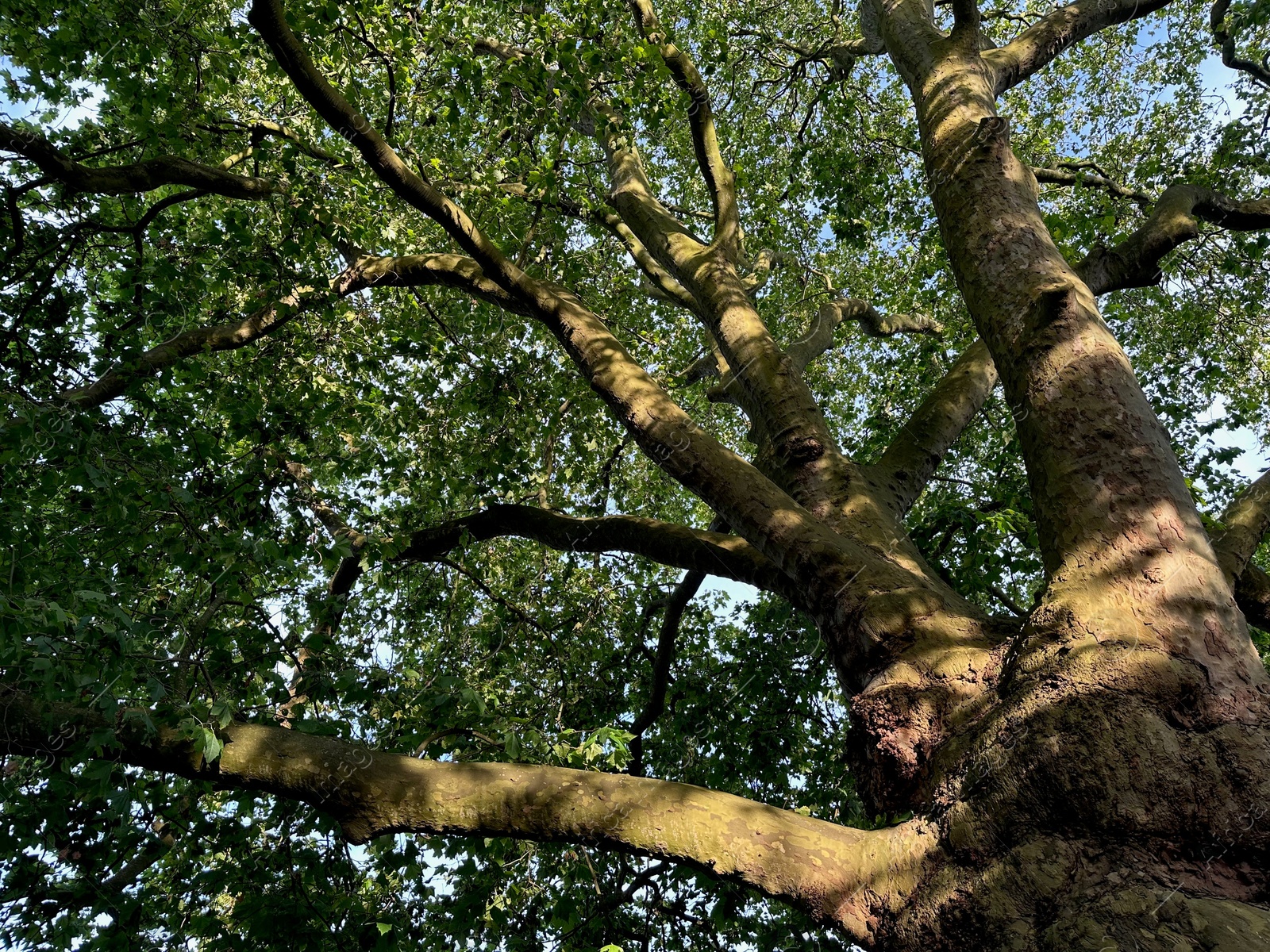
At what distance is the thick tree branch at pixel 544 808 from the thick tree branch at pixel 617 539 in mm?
1645

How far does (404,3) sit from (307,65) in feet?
13.2

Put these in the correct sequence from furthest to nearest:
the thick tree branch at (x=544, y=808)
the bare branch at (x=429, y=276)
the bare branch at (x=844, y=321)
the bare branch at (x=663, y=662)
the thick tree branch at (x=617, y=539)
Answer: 1. the bare branch at (x=844, y=321)
2. the bare branch at (x=663, y=662)
3. the bare branch at (x=429, y=276)
4. the thick tree branch at (x=617, y=539)
5. the thick tree branch at (x=544, y=808)

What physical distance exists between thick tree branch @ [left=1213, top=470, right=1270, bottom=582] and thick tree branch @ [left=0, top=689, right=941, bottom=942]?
2.45 meters

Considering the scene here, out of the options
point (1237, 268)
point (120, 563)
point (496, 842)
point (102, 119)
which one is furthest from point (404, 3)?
point (1237, 268)

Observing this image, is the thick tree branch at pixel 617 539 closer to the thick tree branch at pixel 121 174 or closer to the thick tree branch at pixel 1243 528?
the thick tree branch at pixel 1243 528

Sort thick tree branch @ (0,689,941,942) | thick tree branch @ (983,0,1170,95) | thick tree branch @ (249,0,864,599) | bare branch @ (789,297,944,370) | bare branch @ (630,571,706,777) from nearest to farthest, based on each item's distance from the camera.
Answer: thick tree branch @ (0,689,941,942) → thick tree branch @ (249,0,864,599) → thick tree branch @ (983,0,1170,95) → bare branch @ (630,571,706,777) → bare branch @ (789,297,944,370)

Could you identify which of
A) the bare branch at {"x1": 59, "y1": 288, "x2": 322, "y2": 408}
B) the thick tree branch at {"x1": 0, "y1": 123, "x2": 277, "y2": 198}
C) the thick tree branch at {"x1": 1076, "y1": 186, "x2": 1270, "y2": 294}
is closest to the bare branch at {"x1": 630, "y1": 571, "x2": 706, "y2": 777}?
the thick tree branch at {"x1": 1076, "y1": 186, "x2": 1270, "y2": 294}

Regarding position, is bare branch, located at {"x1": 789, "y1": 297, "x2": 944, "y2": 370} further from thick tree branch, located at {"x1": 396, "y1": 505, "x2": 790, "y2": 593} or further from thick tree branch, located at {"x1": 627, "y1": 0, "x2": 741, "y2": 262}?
thick tree branch, located at {"x1": 396, "y1": 505, "x2": 790, "y2": 593}

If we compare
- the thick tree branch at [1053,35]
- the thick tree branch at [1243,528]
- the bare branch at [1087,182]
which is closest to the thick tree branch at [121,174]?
the thick tree branch at [1053,35]

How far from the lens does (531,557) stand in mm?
8672

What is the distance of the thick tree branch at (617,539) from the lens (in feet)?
14.2

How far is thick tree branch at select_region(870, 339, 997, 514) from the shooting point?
176 inches

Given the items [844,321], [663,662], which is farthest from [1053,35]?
[663,662]

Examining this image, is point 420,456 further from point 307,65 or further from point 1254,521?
point 1254,521
